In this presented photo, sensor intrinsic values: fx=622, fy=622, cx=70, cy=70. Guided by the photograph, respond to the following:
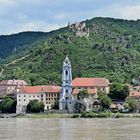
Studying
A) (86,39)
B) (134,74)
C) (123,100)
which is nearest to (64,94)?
(123,100)

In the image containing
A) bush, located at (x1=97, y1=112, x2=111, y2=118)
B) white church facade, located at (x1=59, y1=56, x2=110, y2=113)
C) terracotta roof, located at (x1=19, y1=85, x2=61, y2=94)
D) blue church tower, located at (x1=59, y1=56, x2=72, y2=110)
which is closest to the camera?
bush, located at (x1=97, y1=112, x2=111, y2=118)

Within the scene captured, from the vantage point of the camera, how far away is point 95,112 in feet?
366

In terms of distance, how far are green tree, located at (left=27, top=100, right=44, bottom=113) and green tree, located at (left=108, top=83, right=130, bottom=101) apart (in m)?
13.5

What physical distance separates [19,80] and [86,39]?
44.9m

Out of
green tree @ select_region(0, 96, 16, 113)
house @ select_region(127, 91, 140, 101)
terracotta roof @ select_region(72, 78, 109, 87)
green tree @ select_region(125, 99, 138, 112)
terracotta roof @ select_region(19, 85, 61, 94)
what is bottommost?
green tree @ select_region(125, 99, 138, 112)

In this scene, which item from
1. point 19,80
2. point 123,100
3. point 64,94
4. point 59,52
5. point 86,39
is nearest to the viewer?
point 123,100

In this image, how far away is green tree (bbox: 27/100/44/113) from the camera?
121m

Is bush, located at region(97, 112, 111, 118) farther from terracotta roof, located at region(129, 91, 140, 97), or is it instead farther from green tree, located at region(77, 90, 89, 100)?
terracotta roof, located at region(129, 91, 140, 97)

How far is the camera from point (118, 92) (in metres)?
120

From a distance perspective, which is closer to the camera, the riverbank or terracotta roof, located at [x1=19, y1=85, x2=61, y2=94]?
the riverbank

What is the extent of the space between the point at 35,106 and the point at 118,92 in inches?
658

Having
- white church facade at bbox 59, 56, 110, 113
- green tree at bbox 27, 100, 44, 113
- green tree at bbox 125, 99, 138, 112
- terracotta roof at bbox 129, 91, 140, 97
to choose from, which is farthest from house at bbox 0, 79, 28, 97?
green tree at bbox 125, 99, 138, 112

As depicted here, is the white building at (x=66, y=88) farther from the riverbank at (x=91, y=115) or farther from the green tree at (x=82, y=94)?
the riverbank at (x=91, y=115)

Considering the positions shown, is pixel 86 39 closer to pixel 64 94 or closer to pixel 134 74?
pixel 134 74
